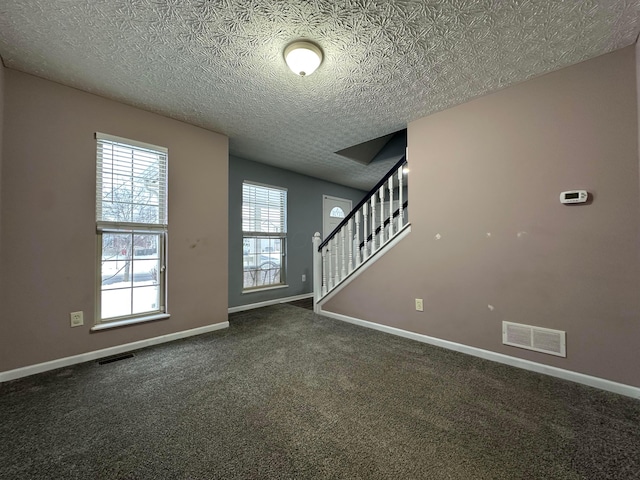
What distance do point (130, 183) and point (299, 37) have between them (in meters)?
2.12

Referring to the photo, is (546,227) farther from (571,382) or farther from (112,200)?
(112,200)

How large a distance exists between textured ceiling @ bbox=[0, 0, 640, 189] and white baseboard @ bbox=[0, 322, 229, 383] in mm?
2352

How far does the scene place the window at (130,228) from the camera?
2490 mm

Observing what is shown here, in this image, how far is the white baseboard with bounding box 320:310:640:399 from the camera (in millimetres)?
1834

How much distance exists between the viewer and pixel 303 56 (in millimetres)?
1810

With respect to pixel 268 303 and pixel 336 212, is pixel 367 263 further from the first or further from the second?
pixel 336 212

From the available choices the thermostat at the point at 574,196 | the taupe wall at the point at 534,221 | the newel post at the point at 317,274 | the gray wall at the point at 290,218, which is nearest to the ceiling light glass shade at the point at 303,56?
the taupe wall at the point at 534,221

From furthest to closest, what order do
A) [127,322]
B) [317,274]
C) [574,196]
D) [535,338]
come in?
[317,274], [127,322], [535,338], [574,196]

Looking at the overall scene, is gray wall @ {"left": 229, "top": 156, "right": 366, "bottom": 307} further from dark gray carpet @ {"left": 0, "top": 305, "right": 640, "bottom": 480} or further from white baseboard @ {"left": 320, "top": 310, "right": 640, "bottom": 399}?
white baseboard @ {"left": 320, "top": 310, "right": 640, "bottom": 399}

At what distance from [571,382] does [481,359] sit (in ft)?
1.93

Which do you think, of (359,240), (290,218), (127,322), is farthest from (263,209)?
(127,322)

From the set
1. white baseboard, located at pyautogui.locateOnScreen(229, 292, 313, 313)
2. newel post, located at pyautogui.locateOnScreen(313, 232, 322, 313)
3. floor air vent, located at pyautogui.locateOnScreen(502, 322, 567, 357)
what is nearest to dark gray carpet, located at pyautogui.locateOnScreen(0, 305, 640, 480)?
floor air vent, located at pyautogui.locateOnScreen(502, 322, 567, 357)

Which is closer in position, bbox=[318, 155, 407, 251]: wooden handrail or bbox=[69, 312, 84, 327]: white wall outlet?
bbox=[69, 312, 84, 327]: white wall outlet

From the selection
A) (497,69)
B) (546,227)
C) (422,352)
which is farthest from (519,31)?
(422,352)
